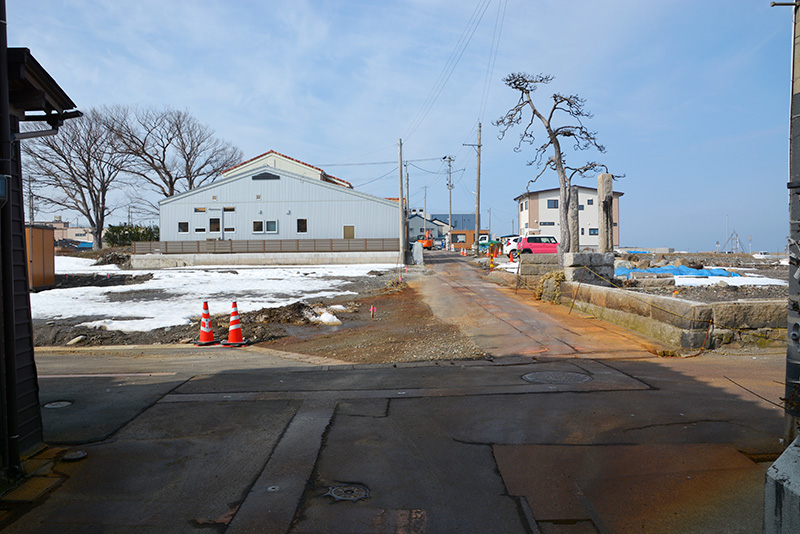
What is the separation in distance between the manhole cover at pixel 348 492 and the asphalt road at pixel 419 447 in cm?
2

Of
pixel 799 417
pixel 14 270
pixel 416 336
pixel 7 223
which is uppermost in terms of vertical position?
pixel 7 223

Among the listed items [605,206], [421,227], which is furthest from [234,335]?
[421,227]

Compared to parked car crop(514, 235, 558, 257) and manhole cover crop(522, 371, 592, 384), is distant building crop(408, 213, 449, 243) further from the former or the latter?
manhole cover crop(522, 371, 592, 384)

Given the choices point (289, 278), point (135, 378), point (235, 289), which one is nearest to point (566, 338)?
point (135, 378)

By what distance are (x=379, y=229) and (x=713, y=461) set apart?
135 feet

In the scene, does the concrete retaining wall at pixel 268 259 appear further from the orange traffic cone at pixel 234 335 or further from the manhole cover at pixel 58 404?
the manhole cover at pixel 58 404

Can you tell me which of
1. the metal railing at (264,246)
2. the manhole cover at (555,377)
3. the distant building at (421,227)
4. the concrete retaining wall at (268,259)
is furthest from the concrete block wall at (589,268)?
the distant building at (421,227)

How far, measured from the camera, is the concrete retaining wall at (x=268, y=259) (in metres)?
41.8

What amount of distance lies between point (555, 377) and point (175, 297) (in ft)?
55.3

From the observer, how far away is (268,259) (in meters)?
42.6

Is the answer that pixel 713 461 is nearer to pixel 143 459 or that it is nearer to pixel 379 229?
pixel 143 459

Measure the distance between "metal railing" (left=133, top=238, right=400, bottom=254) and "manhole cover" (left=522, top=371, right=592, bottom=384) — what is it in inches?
1416

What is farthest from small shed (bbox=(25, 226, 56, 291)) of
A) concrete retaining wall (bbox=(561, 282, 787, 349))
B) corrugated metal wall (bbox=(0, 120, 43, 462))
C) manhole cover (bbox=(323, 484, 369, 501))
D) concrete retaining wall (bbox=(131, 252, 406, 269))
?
concrete retaining wall (bbox=(561, 282, 787, 349))

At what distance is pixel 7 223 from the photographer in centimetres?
411
